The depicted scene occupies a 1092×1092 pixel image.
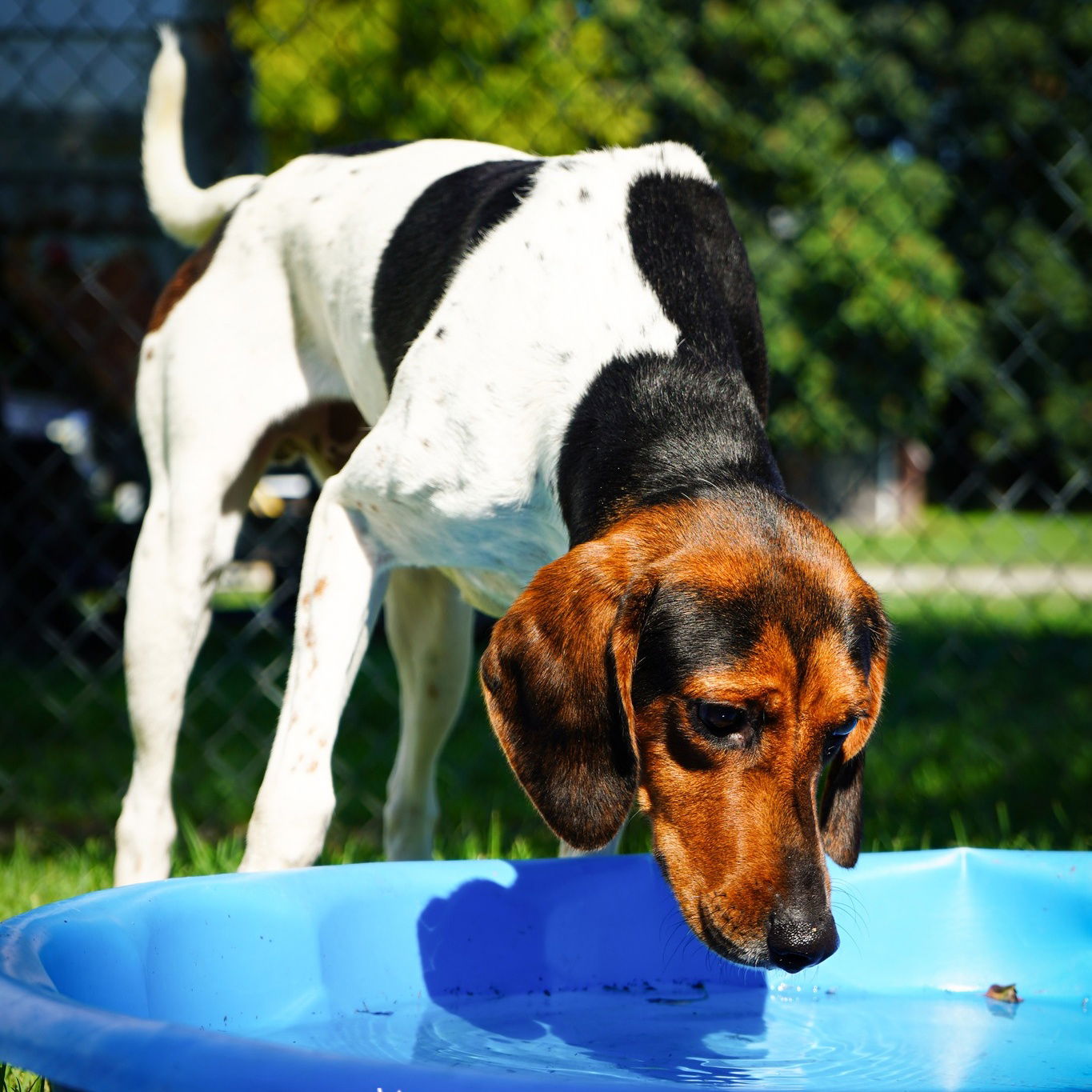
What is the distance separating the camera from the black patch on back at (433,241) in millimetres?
3031

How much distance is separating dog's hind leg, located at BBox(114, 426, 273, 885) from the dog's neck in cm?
108

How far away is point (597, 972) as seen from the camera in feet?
9.02

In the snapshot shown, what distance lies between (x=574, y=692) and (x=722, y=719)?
0.76 ft

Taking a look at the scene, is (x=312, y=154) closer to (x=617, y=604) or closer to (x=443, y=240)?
(x=443, y=240)

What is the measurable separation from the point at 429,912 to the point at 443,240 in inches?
56.8

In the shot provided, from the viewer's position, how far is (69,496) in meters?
7.89

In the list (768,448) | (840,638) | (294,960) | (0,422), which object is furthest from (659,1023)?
(0,422)

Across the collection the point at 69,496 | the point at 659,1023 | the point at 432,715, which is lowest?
the point at 69,496

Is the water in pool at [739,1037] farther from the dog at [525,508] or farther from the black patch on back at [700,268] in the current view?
the black patch on back at [700,268]

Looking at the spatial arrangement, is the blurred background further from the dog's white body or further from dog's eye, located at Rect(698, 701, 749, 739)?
dog's eye, located at Rect(698, 701, 749, 739)

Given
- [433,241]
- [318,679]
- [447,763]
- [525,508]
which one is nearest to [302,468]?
[447,763]

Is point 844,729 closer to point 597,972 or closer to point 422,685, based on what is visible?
point 597,972

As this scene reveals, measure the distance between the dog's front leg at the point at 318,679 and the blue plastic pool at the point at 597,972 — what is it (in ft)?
1.12

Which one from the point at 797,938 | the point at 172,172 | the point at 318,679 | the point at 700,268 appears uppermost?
the point at 172,172
